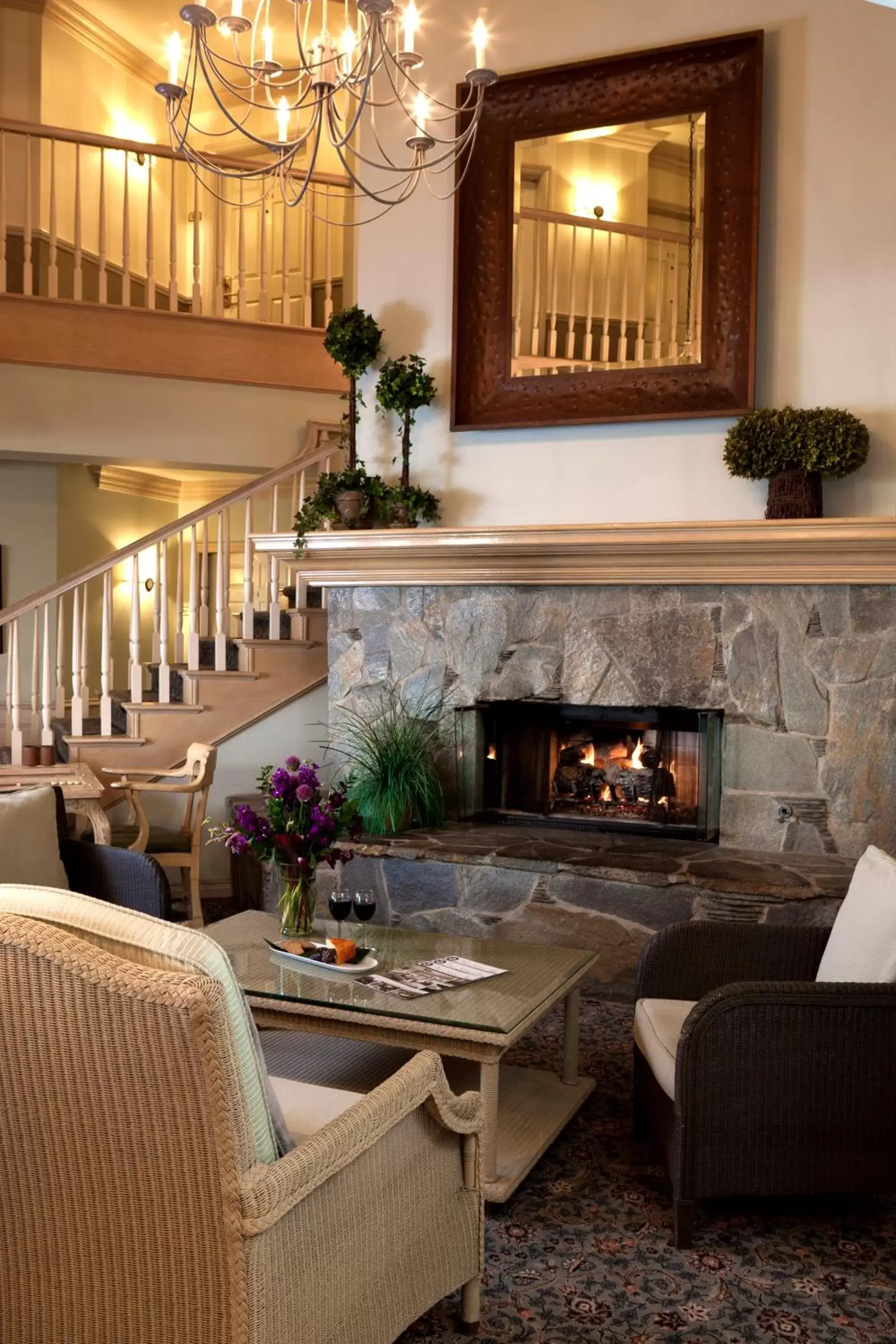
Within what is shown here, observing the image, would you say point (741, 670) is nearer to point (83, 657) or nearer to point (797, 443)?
point (797, 443)

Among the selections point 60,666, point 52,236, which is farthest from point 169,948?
point 52,236

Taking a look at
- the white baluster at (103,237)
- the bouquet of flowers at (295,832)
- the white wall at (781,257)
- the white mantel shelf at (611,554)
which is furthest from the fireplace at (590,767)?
the white baluster at (103,237)

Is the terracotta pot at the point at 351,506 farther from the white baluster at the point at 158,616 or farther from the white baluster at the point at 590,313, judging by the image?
the white baluster at the point at 158,616

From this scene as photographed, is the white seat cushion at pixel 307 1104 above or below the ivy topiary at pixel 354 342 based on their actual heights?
below

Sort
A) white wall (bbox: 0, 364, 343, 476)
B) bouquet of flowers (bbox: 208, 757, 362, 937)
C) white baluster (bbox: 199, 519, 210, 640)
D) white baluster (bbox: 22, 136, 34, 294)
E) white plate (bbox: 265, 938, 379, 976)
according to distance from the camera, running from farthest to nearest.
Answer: white wall (bbox: 0, 364, 343, 476) → white baluster (bbox: 22, 136, 34, 294) → white baluster (bbox: 199, 519, 210, 640) → bouquet of flowers (bbox: 208, 757, 362, 937) → white plate (bbox: 265, 938, 379, 976)

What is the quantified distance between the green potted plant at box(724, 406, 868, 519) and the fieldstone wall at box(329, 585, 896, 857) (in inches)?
14.3

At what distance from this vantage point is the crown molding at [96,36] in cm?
775

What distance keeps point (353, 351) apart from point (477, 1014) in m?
3.39

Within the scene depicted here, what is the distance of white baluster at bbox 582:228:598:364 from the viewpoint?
4855 millimetres

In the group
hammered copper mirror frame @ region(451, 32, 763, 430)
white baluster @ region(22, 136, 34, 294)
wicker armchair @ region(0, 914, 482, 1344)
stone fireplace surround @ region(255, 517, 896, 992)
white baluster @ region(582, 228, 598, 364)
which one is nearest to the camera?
wicker armchair @ region(0, 914, 482, 1344)

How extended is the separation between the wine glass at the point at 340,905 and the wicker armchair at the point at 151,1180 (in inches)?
52.3

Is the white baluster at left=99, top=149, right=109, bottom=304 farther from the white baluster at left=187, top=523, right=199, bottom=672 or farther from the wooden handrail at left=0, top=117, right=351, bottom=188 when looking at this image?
the white baluster at left=187, top=523, right=199, bottom=672

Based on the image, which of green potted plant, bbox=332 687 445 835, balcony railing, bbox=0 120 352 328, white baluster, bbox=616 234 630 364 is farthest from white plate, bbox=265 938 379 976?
balcony railing, bbox=0 120 352 328

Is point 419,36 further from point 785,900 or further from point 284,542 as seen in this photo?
Result: point 785,900
